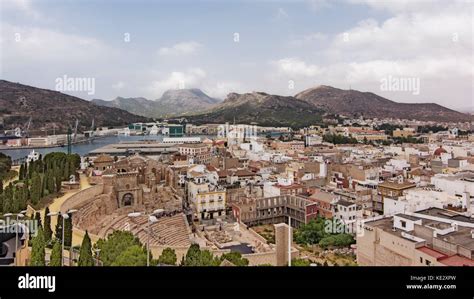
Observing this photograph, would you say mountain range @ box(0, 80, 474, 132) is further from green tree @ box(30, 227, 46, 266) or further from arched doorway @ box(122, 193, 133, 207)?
green tree @ box(30, 227, 46, 266)

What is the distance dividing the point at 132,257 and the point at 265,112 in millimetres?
40804

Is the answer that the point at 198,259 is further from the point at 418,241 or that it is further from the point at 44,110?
the point at 44,110

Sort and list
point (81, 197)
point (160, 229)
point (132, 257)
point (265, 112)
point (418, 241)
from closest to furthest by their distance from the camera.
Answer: point (132, 257) < point (418, 241) < point (160, 229) < point (81, 197) < point (265, 112)

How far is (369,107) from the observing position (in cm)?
5125

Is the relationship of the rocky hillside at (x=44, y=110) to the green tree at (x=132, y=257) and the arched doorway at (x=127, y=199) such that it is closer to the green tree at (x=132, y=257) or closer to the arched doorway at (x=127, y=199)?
the arched doorway at (x=127, y=199)

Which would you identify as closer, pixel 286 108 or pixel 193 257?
pixel 193 257

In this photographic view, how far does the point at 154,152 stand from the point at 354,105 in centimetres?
3724

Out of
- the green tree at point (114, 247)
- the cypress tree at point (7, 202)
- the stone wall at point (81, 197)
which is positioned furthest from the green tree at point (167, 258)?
the cypress tree at point (7, 202)

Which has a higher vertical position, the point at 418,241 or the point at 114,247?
the point at 114,247

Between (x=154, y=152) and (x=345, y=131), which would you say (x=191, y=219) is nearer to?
(x=154, y=152)

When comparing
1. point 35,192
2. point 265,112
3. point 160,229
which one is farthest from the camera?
point 265,112

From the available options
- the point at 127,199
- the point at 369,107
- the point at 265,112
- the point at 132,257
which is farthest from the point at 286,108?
the point at 132,257

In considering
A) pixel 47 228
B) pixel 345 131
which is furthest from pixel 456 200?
pixel 345 131
